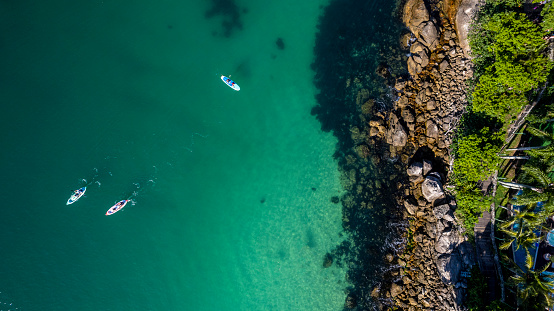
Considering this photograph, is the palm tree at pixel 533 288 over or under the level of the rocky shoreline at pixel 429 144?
under

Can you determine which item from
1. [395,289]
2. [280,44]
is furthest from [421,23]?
[395,289]

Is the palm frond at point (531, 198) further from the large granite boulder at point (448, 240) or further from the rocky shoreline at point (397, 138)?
the large granite boulder at point (448, 240)

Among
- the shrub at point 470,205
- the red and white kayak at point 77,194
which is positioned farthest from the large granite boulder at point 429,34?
the red and white kayak at point 77,194

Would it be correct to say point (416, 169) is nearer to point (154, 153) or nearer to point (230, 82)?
point (230, 82)

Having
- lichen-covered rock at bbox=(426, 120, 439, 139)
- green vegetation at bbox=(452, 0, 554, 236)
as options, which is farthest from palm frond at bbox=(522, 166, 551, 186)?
lichen-covered rock at bbox=(426, 120, 439, 139)

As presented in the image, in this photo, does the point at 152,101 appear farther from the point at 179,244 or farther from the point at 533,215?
the point at 533,215

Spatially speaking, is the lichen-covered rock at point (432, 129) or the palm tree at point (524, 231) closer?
the palm tree at point (524, 231)

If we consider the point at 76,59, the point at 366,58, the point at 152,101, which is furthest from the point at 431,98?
the point at 76,59
